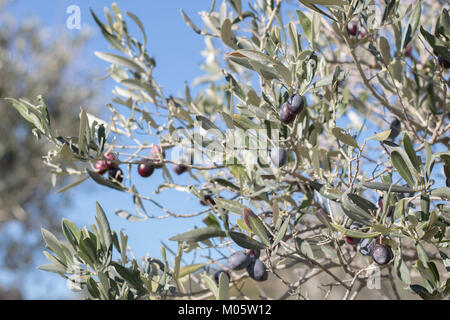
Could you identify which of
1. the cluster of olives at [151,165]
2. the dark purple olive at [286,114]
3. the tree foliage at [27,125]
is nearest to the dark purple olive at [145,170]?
the cluster of olives at [151,165]

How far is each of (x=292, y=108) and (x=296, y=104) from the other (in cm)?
1

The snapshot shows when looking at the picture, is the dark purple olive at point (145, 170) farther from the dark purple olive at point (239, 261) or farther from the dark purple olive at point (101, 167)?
the dark purple olive at point (239, 261)

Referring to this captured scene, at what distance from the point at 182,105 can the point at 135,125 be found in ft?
0.63

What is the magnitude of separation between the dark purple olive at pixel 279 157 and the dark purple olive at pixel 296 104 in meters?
0.20

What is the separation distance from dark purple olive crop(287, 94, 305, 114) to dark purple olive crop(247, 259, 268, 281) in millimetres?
429

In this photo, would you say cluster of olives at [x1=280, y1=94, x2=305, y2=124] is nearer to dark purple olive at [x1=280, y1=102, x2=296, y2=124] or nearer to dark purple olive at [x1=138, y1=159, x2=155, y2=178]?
dark purple olive at [x1=280, y1=102, x2=296, y2=124]

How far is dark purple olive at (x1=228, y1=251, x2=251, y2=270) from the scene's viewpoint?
3.80ft

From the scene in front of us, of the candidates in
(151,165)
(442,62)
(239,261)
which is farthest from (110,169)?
(442,62)

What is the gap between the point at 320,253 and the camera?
1268 mm

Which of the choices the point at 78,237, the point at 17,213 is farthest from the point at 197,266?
the point at 17,213

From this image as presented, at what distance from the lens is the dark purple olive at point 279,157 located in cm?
115

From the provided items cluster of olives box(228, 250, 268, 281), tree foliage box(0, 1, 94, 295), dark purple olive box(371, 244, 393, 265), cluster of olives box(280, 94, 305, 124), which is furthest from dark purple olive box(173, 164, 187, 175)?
tree foliage box(0, 1, 94, 295)

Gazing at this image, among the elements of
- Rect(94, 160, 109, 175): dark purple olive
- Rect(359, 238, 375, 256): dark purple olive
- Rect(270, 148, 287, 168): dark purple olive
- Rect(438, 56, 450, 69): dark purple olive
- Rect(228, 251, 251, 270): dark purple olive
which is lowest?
Rect(228, 251, 251, 270): dark purple olive
